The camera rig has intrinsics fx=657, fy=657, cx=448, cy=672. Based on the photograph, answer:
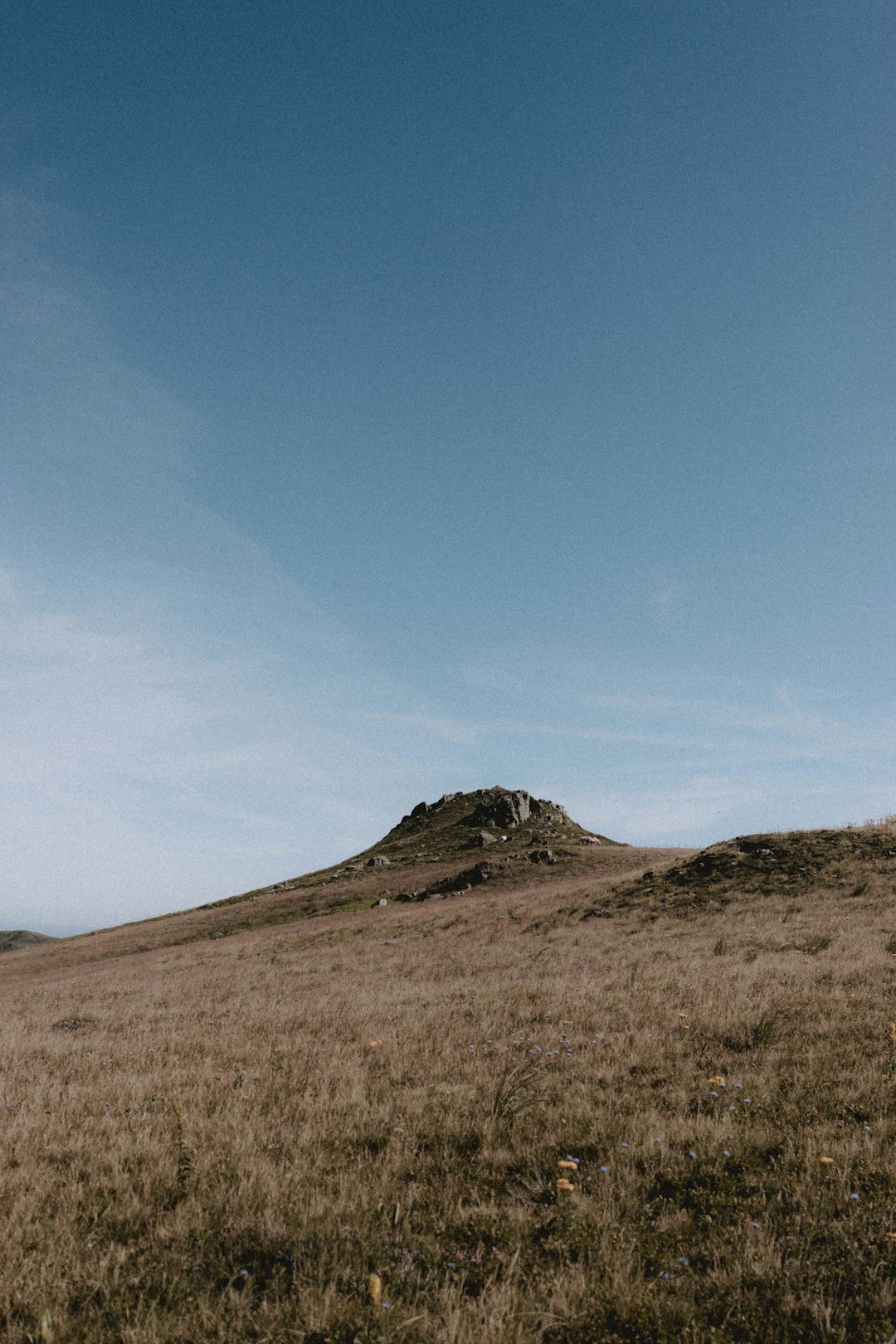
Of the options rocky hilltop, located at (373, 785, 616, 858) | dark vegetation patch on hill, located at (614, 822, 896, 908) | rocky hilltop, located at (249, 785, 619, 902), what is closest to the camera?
dark vegetation patch on hill, located at (614, 822, 896, 908)

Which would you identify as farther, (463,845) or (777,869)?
(463,845)

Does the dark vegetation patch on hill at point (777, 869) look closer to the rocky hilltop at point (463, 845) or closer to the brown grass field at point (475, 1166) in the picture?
the brown grass field at point (475, 1166)

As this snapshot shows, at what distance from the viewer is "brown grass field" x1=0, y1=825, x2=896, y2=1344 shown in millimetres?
3953

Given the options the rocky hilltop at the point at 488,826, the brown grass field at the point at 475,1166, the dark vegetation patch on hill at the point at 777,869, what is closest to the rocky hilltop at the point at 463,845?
the rocky hilltop at the point at 488,826

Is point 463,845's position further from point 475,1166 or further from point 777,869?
point 475,1166

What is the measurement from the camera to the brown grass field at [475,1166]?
395 cm

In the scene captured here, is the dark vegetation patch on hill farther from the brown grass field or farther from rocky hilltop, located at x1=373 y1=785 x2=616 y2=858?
rocky hilltop, located at x1=373 y1=785 x2=616 y2=858

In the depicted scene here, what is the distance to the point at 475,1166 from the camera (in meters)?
5.78

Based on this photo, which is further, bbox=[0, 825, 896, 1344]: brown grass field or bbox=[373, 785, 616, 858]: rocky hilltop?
bbox=[373, 785, 616, 858]: rocky hilltop

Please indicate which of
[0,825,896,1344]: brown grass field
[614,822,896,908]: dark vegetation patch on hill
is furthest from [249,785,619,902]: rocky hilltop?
[0,825,896,1344]: brown grass field

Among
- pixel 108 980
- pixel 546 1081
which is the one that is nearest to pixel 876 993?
pixel 546 1081

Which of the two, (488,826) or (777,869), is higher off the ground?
(488,826)

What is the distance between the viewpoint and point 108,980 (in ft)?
88.6

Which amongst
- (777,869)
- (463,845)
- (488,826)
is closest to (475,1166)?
(777,869)
